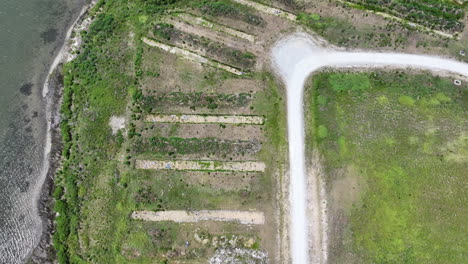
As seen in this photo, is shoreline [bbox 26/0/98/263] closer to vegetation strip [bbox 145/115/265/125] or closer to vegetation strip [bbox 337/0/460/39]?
vegetation strip [bbox 145/115/265/125]

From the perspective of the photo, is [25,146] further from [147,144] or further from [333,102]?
[333,102]

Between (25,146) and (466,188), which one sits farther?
(25,146)

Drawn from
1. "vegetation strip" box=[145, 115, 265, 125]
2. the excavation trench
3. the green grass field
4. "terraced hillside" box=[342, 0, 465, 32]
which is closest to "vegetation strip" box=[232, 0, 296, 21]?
the excavation trench

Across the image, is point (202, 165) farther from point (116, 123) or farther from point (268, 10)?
point (268, 10)

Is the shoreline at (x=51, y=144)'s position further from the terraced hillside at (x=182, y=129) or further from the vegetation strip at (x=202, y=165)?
the vegetation strip at (x=202, y=165)

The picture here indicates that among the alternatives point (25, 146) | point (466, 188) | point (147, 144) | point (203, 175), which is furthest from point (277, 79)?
point (25, 146)

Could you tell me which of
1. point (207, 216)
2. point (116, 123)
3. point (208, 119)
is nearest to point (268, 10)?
point (208, 119)
